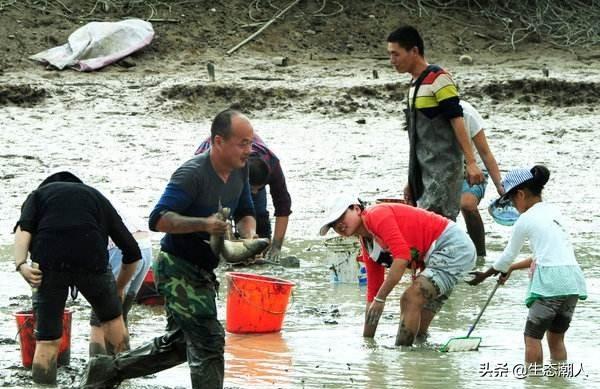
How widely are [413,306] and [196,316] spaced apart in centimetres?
182

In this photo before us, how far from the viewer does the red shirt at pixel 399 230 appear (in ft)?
25.6

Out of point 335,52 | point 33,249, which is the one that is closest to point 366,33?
point 335,52

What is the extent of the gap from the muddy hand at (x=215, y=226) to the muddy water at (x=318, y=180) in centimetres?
148

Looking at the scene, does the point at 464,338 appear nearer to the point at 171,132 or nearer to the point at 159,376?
the point at 159,376

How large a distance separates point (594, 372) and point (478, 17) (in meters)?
12.2

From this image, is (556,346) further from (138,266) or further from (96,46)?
(96,46)

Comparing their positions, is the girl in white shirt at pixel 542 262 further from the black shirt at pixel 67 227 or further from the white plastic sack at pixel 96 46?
the white plastic sack at pixel 96 46

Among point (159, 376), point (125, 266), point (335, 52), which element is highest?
point (335, 52)

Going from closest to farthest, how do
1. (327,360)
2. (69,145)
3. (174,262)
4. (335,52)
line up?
(174,262) < (327,360) < (69,145) < (335,52)

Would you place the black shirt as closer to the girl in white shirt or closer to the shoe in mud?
the shoe in mud

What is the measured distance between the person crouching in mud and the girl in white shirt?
1.64 feet

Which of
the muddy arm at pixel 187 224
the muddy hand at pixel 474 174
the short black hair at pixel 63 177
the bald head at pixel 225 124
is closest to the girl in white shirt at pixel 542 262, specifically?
the muddy hand at pixel 474 174

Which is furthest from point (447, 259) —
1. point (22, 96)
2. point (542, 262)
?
point (22, 96)

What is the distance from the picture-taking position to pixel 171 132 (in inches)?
615
